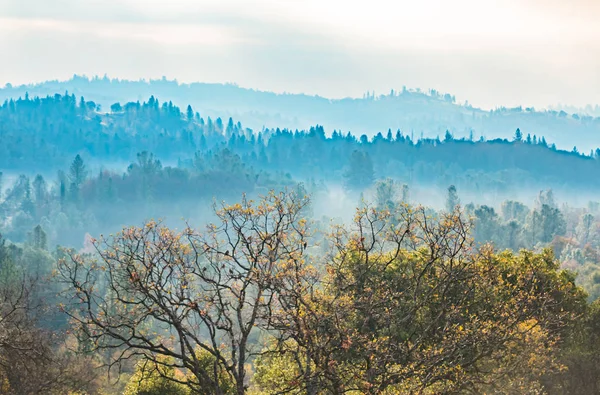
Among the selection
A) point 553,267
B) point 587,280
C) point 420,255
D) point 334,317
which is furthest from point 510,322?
point 587,280

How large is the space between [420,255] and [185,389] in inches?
430

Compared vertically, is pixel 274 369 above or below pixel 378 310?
below

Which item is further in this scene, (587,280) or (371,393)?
(587,280)

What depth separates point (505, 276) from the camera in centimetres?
3128

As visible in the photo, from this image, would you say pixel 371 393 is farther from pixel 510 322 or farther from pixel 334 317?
pixel 510 322

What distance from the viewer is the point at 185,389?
30094mm

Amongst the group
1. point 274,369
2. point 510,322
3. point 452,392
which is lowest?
point 274,369

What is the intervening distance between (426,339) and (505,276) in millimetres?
8305

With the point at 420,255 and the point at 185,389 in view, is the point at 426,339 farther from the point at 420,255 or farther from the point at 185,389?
the point at 185,389

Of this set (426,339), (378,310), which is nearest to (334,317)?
(378,310)

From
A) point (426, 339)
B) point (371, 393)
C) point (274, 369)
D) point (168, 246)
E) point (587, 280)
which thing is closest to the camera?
point (371, 393)

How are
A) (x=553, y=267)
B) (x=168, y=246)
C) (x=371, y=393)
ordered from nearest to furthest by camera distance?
(x=371, y=393) < (x=168, y=246) < (x=553, y=267)

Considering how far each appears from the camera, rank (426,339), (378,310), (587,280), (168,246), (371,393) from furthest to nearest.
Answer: (587,280) → (426,339) → (378,310) → (168,246) → (371,393)

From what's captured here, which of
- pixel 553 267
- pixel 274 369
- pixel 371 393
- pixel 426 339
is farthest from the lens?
pixel 553 267
